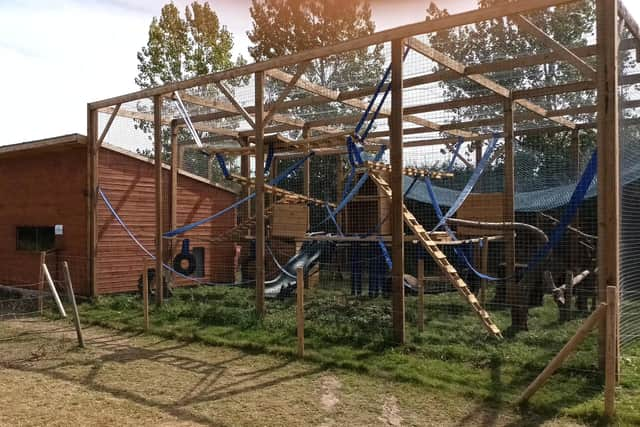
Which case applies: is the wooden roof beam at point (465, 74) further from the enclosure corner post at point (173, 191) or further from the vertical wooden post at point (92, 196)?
the vertical wooden post at point (92, 196)

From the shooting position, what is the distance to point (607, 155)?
521cm

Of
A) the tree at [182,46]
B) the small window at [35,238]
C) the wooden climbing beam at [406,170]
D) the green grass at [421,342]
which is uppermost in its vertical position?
the tree at [182,46]

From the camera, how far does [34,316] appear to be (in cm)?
907

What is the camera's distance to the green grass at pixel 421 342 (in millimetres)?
4867

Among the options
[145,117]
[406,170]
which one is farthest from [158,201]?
[406,170]

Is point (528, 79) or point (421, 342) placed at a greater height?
point (528, 79)

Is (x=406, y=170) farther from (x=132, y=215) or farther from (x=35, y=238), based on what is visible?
(x=35, y=238)

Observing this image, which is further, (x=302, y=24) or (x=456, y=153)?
(x=302, y=24)

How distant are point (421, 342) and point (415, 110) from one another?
16.2ft

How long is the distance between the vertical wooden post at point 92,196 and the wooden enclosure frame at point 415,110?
0.02m

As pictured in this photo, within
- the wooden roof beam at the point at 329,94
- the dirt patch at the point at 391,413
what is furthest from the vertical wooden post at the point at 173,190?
Result: the dirt patch at the point at 391,413

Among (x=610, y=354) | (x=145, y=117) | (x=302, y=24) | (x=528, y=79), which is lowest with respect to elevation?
(x=610, y=354)

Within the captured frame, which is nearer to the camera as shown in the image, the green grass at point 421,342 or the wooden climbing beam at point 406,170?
the green grass at point 421,342

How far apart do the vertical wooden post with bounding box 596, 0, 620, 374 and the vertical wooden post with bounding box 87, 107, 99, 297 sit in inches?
325
